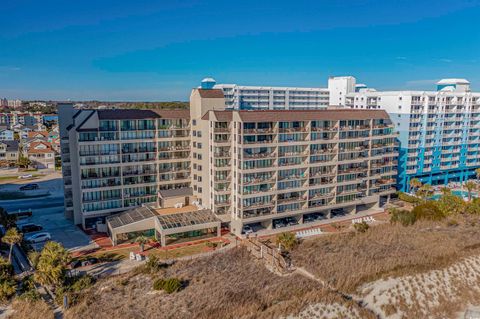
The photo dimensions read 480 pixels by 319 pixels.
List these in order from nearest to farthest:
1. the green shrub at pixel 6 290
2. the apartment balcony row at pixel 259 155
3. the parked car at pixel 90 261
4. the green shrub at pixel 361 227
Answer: the green shrub at pixel 6 290
the parked car at pixel 90 261
the apartment balcony row at pixel 259 155
the green shrub at pixel 361 227

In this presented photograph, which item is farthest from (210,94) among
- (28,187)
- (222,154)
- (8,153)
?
(8,153)

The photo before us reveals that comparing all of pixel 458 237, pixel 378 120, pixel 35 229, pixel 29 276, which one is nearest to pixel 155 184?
pixel 35 229

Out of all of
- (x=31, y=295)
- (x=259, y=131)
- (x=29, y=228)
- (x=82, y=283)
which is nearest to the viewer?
(x=31, y=295)

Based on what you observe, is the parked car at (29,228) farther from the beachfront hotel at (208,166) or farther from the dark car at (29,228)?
the beachfront hotel at (208,166)

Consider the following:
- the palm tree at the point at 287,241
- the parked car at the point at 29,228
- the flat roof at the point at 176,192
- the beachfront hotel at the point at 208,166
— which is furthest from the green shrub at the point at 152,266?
the parked car at the point at 29,228

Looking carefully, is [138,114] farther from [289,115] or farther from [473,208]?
[473,208]

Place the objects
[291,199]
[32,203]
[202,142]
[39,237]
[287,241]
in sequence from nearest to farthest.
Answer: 1. [287,241]
2. [39,237]
3. [291,199]
4. [202,142]
5. [32,203]
